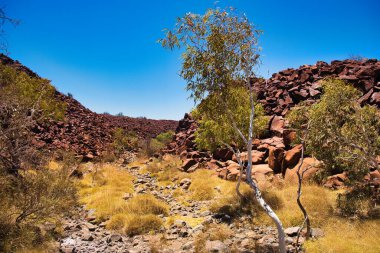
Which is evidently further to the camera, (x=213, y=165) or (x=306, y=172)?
(x=213, y=165)

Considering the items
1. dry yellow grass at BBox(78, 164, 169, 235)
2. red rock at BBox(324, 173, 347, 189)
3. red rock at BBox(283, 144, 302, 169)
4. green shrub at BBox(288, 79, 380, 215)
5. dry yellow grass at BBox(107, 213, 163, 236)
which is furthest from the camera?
red rock at BBox(283, 144, 302, 169)

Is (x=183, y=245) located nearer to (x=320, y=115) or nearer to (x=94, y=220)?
(x=94, y=220)

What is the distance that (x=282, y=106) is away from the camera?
25.5 metres

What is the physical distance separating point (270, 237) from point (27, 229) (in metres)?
8.00

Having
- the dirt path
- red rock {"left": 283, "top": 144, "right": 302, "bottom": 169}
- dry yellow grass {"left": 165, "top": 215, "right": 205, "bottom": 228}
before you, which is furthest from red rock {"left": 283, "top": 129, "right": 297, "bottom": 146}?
dry yellow grass {"left": 165, "top": 215, "right": 205, "bottom": 228}

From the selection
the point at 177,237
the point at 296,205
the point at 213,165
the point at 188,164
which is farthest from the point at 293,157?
the point at 177,237

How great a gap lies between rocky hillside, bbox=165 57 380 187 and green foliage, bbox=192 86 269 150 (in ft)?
4.69

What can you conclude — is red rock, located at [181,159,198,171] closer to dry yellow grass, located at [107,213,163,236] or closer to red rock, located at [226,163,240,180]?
red rock, located at [226,163,240,180]

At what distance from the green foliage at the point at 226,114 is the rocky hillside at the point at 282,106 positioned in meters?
1.43

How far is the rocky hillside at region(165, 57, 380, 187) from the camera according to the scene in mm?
17578

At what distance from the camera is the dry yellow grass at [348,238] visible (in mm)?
8195

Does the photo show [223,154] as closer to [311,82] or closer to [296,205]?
[296,205]

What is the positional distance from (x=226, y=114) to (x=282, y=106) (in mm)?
16119

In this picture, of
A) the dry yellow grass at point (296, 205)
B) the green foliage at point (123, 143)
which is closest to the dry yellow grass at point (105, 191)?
the dry yellow grass at point (296, 205)
